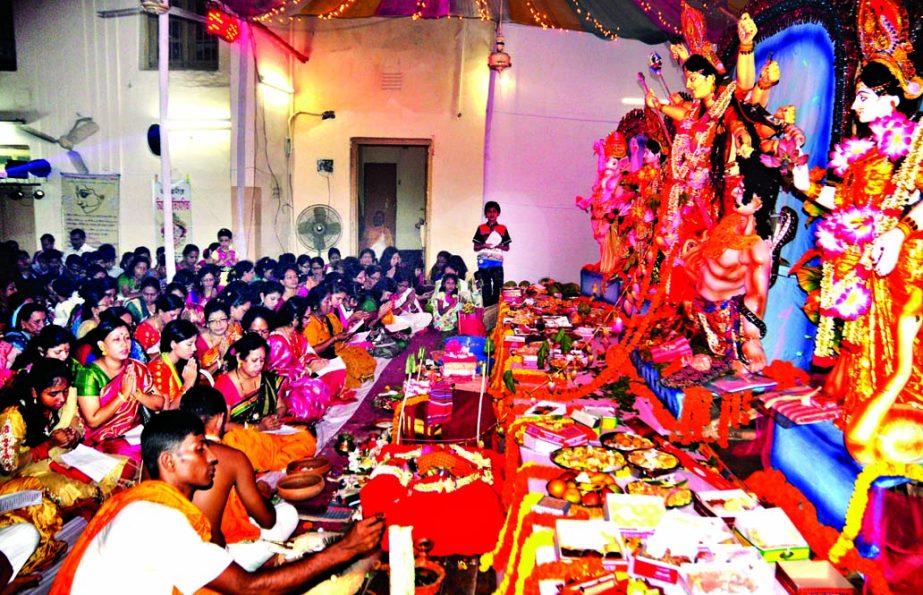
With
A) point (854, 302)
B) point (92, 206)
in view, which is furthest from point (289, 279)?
point (854, 302)

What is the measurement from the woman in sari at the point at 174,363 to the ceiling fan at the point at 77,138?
124 inches

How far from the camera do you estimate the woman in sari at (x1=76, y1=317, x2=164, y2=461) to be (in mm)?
4070

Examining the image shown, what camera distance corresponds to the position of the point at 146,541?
2010 millimetres

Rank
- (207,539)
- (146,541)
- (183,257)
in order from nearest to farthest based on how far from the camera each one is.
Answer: (146,541), (207,539), (183,257)

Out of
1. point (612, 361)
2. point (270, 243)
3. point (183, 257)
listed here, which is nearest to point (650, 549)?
point (612, 361)

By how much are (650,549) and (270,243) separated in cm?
871

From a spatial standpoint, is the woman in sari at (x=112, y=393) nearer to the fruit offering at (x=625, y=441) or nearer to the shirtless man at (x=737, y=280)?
the fruit offering at (x=625, y=441)

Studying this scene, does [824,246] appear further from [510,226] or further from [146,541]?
[510,226]

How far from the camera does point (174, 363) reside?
447 cm

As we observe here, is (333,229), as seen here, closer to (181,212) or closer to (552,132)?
(181,212)

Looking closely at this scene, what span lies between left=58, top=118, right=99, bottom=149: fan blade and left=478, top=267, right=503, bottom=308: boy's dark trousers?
224 inches

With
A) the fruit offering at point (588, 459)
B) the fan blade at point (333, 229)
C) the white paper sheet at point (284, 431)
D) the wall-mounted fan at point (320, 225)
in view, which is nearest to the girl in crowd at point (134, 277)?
the white paper sheet at point (284, 431)

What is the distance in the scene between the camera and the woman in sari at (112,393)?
407 cm

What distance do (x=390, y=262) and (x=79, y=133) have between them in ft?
16.8
